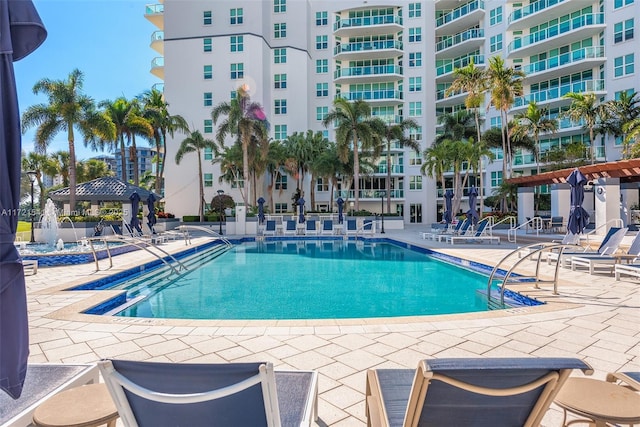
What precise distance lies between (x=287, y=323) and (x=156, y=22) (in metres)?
44.4

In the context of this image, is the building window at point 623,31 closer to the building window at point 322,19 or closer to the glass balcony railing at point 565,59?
the glass balcony railing at point 565,59

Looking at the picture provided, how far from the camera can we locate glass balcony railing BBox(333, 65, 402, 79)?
37.2 metres

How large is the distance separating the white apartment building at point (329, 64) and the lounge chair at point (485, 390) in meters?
34.3

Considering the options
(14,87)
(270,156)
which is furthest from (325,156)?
(14,87)

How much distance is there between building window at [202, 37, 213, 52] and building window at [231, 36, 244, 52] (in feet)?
7.13

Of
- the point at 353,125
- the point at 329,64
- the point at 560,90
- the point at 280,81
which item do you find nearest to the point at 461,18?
the point at 560,90

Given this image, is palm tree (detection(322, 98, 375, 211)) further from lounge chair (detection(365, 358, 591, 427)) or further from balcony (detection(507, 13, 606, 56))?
lounge chair (detection(365, 358, 591, 427))

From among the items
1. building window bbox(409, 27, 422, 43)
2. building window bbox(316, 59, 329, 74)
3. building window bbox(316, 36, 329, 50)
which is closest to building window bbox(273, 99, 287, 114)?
building window bbox(316, 59, 329, 74)

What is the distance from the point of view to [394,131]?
30734 millimetres

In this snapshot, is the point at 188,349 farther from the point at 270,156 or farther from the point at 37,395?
the point at 270,156

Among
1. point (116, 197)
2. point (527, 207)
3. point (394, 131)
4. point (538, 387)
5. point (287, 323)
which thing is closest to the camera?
point (538, 387)

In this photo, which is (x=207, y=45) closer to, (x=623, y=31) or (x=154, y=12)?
(x=154, y=12)

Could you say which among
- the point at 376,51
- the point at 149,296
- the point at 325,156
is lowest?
the point at 149,296

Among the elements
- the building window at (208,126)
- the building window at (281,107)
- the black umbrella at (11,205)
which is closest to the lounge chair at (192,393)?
the black umbrella at (11,205)
